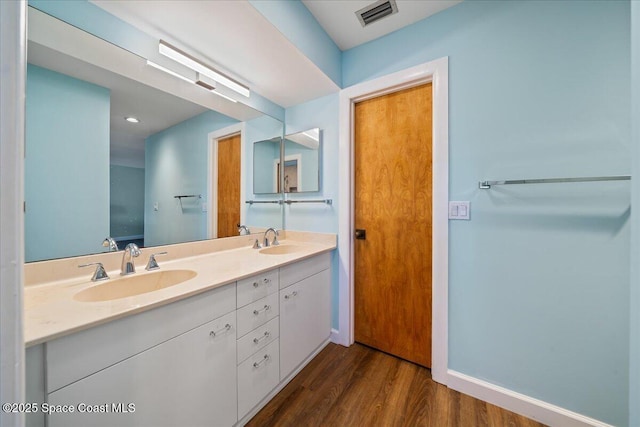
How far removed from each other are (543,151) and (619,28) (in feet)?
1.97

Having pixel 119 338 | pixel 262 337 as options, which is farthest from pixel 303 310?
pixel 119 338

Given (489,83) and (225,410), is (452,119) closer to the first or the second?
(489,83)

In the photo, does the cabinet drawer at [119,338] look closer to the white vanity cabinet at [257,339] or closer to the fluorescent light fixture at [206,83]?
the white vanity cabinet at [257,339]

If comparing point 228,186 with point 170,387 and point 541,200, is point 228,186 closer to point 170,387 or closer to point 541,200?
point 170,387

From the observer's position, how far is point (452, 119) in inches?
57.7

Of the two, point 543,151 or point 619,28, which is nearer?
point 619,28

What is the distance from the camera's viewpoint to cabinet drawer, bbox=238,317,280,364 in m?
1.14

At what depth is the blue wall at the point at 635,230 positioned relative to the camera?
51cm

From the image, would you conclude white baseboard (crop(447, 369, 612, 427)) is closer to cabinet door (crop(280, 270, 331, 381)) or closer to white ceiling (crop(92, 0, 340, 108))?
cabinet door (crop(280, 270, 331, 381))

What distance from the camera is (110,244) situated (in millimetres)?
1145

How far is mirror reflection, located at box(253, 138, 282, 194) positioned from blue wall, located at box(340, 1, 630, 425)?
4.74ft

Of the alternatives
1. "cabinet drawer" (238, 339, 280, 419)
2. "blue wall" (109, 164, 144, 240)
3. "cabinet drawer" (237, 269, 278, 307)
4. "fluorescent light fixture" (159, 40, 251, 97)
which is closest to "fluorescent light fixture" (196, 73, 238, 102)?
"fluorescent light fixture" (159, 40, 251, 97)

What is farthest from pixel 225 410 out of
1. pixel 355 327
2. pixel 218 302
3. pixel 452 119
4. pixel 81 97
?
pixel 452 119

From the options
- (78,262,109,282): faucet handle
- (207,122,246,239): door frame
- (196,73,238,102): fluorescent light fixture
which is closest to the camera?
(78,262,109,282): faucet handle
